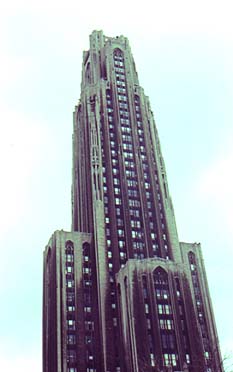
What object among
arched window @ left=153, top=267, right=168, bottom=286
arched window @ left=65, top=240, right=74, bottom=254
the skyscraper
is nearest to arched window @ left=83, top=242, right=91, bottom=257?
the skyscraper

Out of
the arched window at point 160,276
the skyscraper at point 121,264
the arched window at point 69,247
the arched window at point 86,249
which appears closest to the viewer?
the skyscraper at point 121,264

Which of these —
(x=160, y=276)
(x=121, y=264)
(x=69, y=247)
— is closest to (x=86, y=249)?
(x=69, y=247)

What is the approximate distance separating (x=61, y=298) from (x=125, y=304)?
738 inches

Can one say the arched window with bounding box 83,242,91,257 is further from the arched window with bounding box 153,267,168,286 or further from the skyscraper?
the arched window with bounding box 153,267,168,286

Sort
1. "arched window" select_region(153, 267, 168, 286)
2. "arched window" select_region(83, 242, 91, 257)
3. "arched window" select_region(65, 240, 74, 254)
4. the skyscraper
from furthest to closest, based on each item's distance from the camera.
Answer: "arched window" select_region(83, 242, 91, 257)
"arched window" select_region(65, 240, 74, 254)
"arched window" select_region(153, 267, 168, 286)
the skyscraper

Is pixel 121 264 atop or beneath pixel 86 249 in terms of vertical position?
beneath

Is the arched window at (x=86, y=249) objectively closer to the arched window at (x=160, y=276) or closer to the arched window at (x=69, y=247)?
the arched window at (x=69, y=247)

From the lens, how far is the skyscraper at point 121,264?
12888 cm

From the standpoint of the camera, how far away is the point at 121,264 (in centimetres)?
14825

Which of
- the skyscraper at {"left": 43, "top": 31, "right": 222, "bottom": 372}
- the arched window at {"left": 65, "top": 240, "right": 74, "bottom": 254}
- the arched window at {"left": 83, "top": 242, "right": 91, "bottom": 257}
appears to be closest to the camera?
the skyscraper at {"left": 43, "top": 31, "right": 222, "bottom": 372}

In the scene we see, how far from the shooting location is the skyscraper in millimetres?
128875

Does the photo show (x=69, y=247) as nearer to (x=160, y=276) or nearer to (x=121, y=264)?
(x=121, y=264)

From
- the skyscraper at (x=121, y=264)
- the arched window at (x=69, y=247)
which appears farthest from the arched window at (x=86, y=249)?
the arched window at (x=69, y=247)

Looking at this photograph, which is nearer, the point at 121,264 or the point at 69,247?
the point at 121,264
